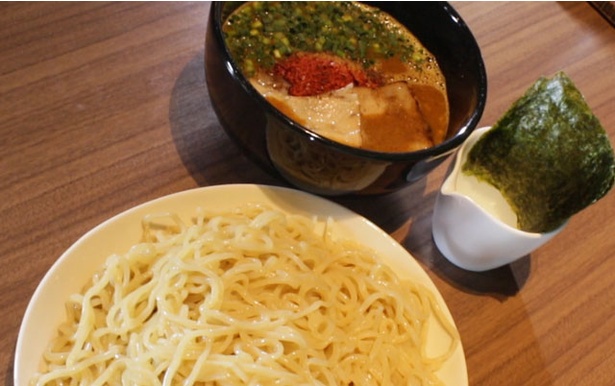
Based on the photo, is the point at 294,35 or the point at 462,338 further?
the point at 294,35

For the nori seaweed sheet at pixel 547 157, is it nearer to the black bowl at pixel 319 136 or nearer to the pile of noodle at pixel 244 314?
the black bowl at pixel 319 136

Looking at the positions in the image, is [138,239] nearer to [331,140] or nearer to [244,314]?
[244,314]

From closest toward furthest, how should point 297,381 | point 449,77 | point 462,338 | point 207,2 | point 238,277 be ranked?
point 297,381, point 238,277, point 462,338, point 449,77, point 207,2

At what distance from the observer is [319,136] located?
1301 mm

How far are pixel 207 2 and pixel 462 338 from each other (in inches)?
52.4

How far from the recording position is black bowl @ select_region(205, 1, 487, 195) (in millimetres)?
1330

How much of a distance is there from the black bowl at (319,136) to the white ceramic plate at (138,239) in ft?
0.20

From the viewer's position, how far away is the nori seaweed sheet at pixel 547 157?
54.2 inches

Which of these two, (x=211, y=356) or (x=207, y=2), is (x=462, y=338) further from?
(x=207, y=2)

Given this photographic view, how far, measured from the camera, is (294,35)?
5.54ft

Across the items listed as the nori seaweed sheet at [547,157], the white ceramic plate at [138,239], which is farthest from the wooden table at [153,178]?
the nori seaweed sheet at [547,157]

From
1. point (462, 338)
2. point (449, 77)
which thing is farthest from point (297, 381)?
point (449, 77)

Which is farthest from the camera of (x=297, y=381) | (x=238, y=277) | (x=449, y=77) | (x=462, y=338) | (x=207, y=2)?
(x=207, y=2)

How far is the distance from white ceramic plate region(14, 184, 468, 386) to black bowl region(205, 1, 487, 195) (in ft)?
0.20
